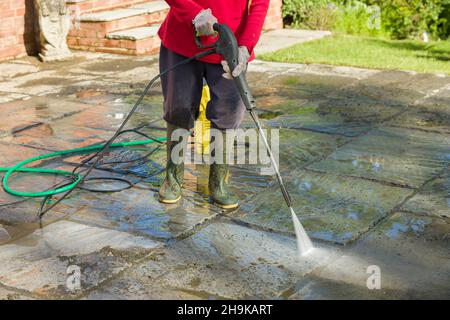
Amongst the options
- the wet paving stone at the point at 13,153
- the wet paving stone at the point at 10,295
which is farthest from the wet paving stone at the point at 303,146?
the wet paving stone at the point at 10,295

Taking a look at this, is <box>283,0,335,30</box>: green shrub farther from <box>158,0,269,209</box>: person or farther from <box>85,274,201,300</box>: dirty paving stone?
<box>85,274,201,300</box>: dirty paving stone

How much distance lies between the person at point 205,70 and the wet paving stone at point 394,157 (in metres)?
1.03

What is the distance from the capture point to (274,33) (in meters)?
10.7

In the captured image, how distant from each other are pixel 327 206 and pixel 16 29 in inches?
217

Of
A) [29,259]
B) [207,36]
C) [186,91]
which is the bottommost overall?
[29,259]

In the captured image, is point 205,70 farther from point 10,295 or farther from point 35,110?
point 35,110

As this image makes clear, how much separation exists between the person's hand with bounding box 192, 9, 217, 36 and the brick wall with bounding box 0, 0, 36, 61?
5.22 metres

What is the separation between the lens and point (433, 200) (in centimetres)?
461

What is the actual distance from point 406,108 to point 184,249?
3426mm

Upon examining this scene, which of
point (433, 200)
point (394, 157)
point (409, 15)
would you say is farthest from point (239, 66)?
point (409, 15)
